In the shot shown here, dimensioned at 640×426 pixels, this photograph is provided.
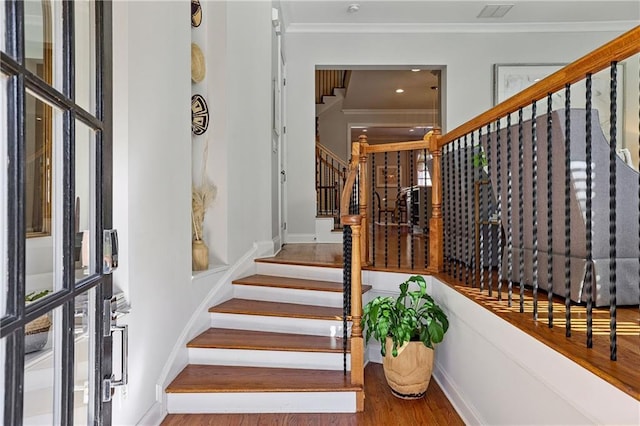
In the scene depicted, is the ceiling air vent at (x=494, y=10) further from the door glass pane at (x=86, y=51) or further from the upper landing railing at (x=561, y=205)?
the door glass pane at (x=86, y=51)

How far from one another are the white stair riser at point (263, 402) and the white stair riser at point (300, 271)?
117 centimetres

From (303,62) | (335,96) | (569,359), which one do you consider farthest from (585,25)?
(569,359)

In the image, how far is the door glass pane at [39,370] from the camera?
2.75ft

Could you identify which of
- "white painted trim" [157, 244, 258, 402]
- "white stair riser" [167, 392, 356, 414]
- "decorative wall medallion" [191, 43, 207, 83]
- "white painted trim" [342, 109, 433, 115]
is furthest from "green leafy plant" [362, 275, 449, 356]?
"white painted trim" [342, 109, 433, 115]

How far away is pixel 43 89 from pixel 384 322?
2183 millimetres

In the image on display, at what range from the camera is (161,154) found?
7.63ft

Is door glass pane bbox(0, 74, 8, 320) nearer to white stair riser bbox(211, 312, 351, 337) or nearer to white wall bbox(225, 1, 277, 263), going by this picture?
white stair riser bbox(211, 312, 351, 337)

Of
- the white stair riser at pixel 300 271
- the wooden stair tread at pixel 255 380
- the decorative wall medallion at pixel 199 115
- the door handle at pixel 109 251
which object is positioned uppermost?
the decorative wall medallion at pixel 199 115

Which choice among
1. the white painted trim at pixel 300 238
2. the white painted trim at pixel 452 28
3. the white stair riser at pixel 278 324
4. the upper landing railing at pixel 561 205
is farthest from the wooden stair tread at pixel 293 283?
the white painted trim at pixel 452 28

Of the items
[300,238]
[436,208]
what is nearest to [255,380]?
[436,208]

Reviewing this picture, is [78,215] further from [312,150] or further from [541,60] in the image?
[541,60]

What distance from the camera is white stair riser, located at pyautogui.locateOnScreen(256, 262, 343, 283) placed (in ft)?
11.6

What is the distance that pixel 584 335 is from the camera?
1.59 metres

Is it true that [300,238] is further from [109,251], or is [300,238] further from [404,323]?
[109,251]
